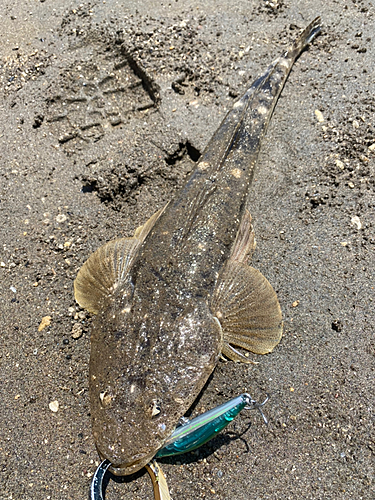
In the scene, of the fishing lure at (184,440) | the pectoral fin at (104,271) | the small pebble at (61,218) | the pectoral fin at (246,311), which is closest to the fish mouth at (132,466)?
the fishing lure at (184,440)

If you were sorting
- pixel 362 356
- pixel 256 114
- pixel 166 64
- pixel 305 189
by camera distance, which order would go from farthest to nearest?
pixel 166 64 < pixel 256 114 < pixel 305 189 < pixel 362 356

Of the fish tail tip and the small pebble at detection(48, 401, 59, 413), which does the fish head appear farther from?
the fish tail tip

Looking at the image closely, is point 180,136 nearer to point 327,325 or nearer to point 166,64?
point 166,64

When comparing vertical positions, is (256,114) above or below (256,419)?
above

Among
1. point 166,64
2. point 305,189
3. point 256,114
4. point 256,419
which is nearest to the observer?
point 256,419

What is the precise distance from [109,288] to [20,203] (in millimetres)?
1671

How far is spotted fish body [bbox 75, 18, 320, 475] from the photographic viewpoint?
2.94m

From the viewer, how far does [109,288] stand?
3740mm

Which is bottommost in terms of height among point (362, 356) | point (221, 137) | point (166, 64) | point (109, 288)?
point (362, 356)

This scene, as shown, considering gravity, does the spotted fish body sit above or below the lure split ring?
above

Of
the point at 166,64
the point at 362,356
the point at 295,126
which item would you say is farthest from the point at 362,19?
the point at 362,356

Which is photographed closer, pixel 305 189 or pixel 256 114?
pixel 305 189

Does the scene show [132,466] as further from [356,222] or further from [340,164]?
[340,164]

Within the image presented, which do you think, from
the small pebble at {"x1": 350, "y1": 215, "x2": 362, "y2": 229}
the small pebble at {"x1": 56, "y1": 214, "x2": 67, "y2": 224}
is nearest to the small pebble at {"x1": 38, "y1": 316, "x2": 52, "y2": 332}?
the small pebble at {"x1": 56, "y1": 214, "x2": 67, "y2": 224}
